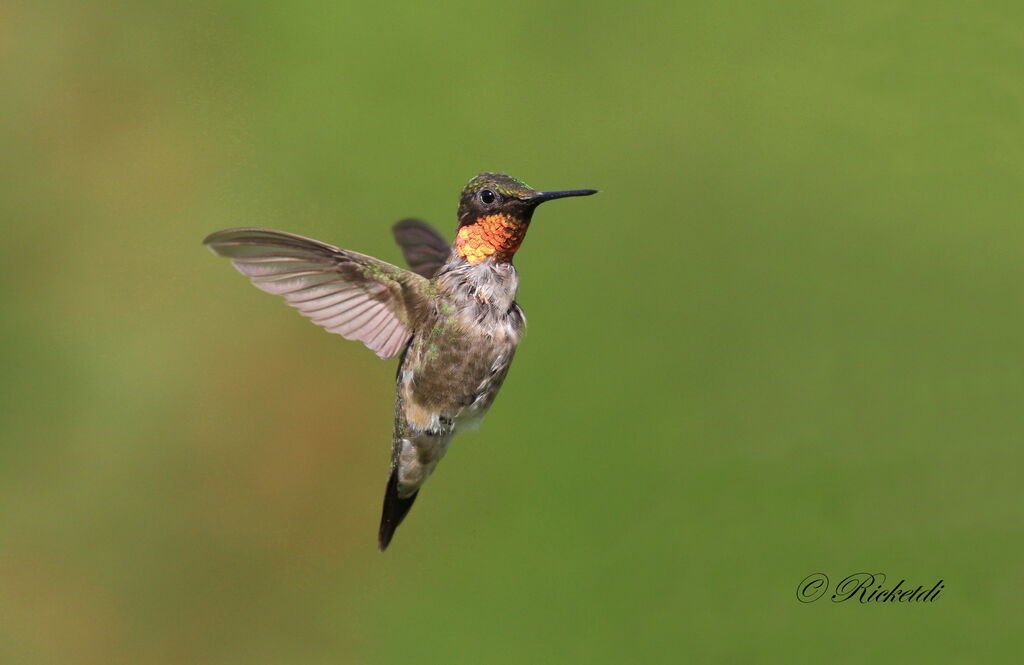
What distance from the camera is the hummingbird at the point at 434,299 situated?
1.22 m

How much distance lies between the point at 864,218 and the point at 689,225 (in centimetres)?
55

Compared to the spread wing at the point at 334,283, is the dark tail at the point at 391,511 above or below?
below

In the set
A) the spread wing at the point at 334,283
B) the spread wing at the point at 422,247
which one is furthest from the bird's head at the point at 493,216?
the spread wing at the point at 422,247

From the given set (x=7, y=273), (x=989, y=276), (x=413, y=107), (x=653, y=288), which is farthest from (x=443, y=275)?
(x=7, y=273)

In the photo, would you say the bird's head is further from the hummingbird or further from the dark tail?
the dark tail

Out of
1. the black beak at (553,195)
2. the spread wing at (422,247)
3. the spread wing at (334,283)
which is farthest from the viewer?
the spread wing at (422,247)

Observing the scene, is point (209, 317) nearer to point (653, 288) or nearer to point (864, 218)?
point (653, 288)

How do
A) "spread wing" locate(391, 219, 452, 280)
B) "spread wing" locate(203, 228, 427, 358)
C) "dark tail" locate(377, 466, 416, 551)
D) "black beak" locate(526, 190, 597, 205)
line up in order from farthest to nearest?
"spread wing" locate(391, 219, 452, 280), "dark tail" locate(377, 466, 416, 551), "spread wing" locate(203, 228, 427, 358), "black beak" locate(526, 190, 597, 205)

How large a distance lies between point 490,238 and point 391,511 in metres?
0.53

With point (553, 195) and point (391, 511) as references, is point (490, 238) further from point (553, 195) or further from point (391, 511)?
point (391, 511)

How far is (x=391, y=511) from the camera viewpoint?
1568mm

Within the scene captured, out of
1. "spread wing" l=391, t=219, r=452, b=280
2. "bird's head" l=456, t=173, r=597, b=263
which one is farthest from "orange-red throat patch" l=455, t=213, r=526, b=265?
"spread wing" l=391, t=219, r=452, b=280

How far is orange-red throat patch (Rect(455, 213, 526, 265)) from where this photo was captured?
1.23 m

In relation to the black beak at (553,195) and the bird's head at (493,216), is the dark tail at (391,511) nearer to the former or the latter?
the bird's head at (493,216)
